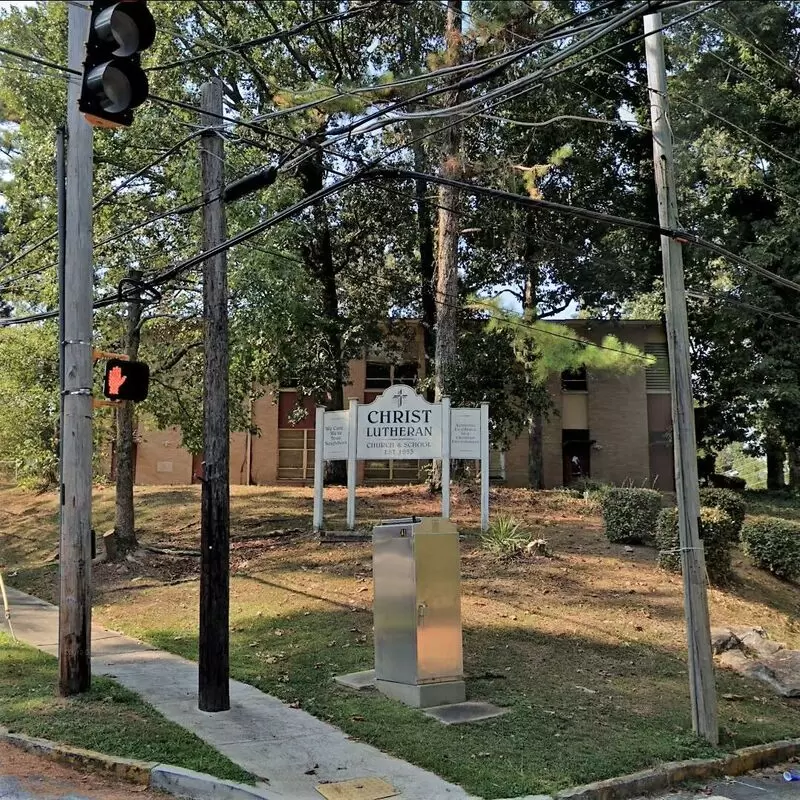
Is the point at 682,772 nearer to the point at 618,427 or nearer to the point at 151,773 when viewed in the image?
the point at 151,773

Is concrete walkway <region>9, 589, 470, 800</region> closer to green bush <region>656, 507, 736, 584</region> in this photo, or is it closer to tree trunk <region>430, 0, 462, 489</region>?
green bush <region>656, 507, 736, 584</region>

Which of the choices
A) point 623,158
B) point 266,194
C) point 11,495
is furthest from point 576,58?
point 11,495

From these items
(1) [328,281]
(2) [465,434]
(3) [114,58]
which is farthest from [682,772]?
(1) [328,281]

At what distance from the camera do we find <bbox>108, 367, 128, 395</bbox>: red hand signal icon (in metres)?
8.80

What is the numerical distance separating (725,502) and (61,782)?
10.7 meters

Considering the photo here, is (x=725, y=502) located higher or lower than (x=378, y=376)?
lower

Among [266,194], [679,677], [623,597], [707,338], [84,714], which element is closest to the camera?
[84,714]

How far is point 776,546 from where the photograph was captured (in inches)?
569

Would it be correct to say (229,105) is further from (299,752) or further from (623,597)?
(299,752)

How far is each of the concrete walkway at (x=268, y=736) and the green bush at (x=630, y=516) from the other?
8.22m

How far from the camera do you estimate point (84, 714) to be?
307 inches

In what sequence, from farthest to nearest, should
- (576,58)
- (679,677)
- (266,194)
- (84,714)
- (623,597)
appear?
1. (576,58)
2. (266,194)
3. (623,597)
4. (679,677)
5. (84,714)

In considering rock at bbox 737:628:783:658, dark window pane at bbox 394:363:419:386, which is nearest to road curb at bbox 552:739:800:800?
rock at bbox 737:628:783:658

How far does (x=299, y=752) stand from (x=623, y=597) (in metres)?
6.50
